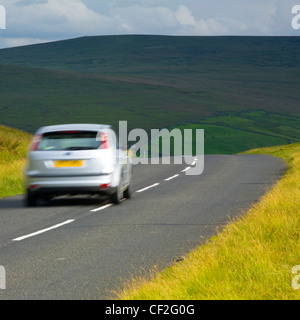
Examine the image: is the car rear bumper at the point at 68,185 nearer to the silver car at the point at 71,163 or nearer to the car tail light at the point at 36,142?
the silver car at the point at 71,163

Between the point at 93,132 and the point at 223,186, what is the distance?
21.0 feet

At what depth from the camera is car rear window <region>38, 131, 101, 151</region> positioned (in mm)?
14586

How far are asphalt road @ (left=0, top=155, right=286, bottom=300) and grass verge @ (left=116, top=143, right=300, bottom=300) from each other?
1.85 feet

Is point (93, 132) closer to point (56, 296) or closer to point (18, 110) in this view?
point (56, 296)

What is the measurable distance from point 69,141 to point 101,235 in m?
4.33

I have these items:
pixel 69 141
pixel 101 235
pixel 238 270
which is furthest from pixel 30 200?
pixel 238 270

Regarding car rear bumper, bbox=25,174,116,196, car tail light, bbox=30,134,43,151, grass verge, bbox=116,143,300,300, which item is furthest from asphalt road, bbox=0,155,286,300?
car tail light, bbox=30,134,43,151

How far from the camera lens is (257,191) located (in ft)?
59.3

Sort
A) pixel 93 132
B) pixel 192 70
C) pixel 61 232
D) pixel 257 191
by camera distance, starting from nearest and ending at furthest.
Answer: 1. pixel 61 232
2. pixel 93 132
3. pixel 257 191
4. pixel 192 70

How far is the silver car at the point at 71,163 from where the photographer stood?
14.3 m

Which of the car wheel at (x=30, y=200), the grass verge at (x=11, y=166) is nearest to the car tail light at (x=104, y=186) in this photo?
the car wheel at (x=30, y=200)

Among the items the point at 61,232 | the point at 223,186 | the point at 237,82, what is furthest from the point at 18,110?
the point at 61,232

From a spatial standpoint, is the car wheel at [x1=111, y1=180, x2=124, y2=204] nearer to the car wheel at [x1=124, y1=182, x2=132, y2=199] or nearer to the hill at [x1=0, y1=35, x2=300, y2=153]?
the car wheel at [x1=124, y1=182, x2=132, y2=199]

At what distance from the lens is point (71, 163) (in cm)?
1435
